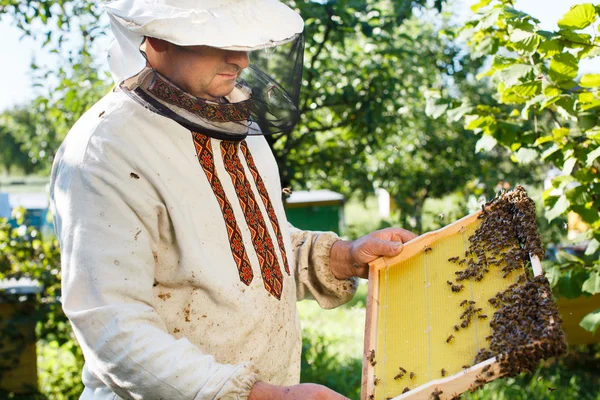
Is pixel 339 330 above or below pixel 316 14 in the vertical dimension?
below

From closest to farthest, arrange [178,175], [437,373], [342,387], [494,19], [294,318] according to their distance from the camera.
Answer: [437,373] < [178,175] < [294,318] < [494,19] < [342,387]

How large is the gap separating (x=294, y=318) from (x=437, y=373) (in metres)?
0.64

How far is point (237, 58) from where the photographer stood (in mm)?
1938

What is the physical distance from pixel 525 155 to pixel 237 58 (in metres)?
1.87

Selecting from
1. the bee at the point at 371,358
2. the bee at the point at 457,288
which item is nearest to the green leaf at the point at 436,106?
the bee at the point at 457,288

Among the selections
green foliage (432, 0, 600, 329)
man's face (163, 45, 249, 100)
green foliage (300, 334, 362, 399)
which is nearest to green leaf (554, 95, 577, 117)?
green foliage (432, 0, 600, 329)

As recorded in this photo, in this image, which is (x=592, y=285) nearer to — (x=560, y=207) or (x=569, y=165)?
(x=560, y=207)

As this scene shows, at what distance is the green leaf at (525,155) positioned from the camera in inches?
127

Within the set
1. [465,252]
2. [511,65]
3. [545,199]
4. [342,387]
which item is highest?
[511,65]

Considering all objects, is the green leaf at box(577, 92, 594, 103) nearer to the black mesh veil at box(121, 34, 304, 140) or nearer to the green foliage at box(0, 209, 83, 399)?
the black mesh veil at box(121, 34, 304, 140)

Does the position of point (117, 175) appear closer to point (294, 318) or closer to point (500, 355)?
point (294, 318)

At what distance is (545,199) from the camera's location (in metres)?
3.16

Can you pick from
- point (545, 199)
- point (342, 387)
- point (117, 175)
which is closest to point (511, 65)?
point (545, 199)

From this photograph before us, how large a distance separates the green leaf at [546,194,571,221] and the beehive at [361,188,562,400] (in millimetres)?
784
